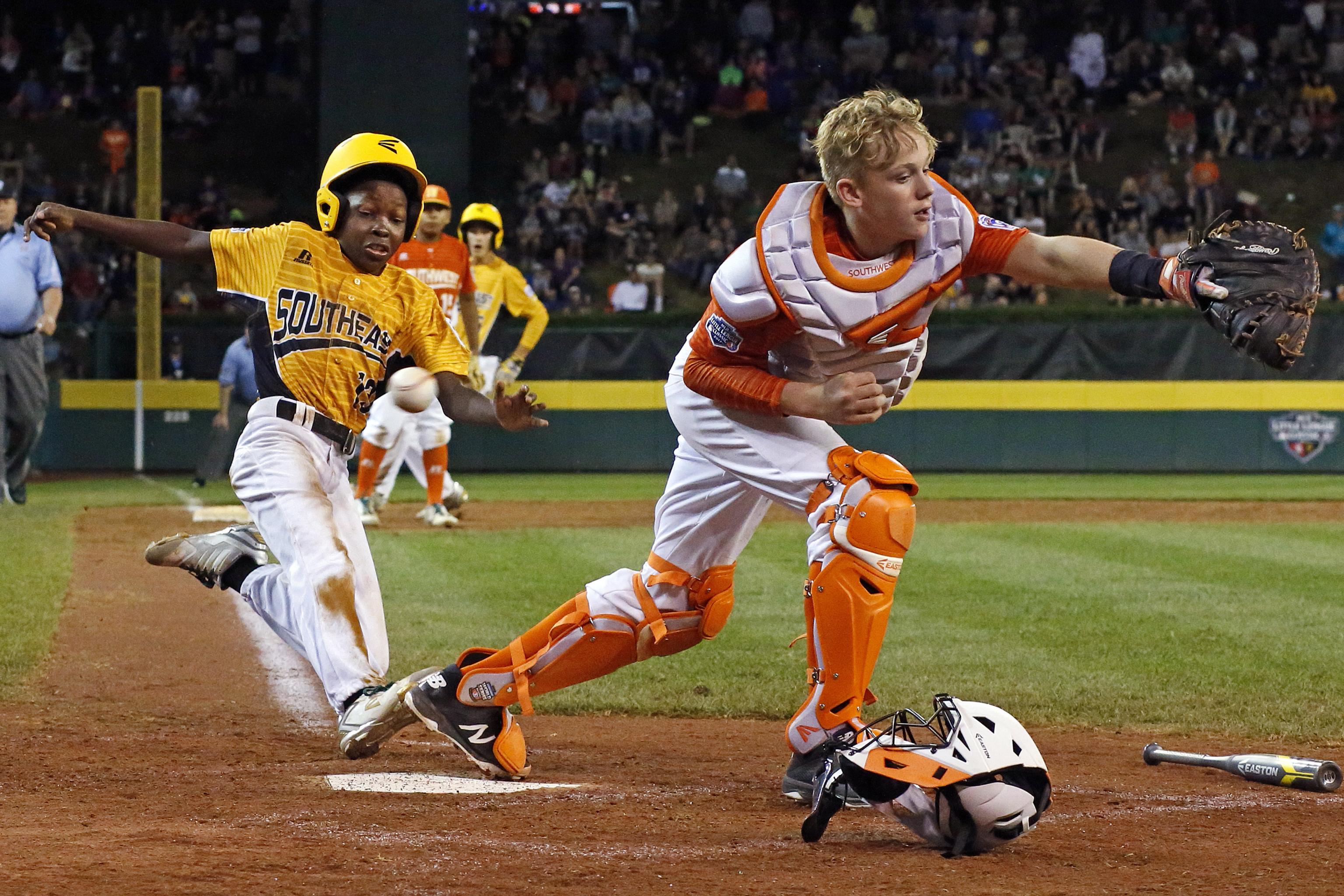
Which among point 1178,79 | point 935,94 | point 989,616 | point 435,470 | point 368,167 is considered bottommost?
point 435,470

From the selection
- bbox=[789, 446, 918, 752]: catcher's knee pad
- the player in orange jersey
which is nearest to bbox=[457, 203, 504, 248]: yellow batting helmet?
the player in orange jersey

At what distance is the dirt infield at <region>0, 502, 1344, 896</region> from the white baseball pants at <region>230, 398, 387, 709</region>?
1.06 feet

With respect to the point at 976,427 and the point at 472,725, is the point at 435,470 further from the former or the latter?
the point at 976,427

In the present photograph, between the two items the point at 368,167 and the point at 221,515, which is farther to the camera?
the point at 221,515

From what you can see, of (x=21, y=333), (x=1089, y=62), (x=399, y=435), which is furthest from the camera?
(x=1089, y=62)

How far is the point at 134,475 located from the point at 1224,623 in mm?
14543

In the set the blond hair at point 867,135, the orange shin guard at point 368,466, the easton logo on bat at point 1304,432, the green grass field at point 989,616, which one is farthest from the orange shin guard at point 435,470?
the easton logo on bat at point 1304,432

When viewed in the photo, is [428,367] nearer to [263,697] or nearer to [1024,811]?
[263,697]

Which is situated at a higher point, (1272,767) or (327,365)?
(327,365)

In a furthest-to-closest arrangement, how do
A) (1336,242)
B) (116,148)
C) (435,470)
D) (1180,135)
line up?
1. (1180,135)
2. (116,148)
3. (1336,242)
4. (435,470)

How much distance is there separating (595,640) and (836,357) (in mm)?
1054

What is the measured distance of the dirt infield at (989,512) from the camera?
12562 mm

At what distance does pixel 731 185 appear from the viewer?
23422 millimetres

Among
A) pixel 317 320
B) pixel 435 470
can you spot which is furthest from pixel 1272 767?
pixel 435 470
